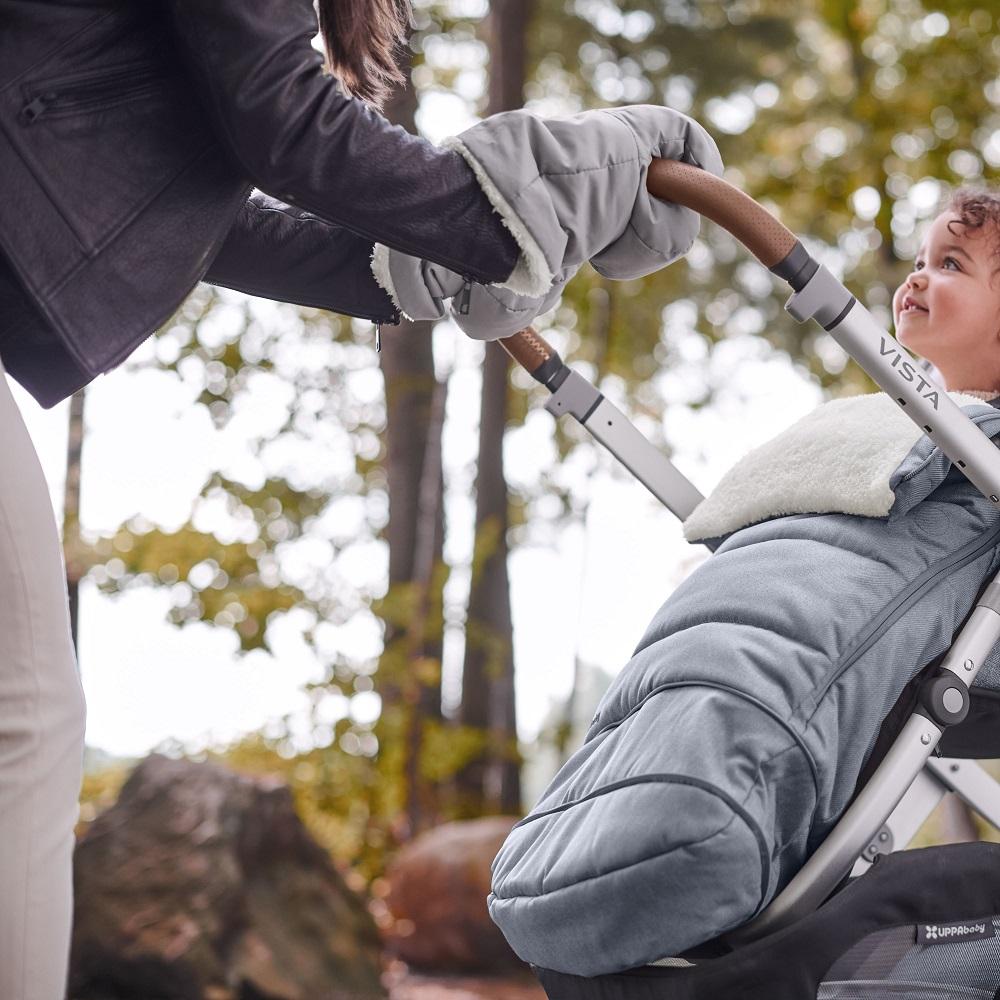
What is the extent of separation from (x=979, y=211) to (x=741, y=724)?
1.20 meters

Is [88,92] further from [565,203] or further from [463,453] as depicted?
[463,453]

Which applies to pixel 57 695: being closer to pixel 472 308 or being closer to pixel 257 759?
pixel 472 308

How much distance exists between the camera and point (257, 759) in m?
5.25

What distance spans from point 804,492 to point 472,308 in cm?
53

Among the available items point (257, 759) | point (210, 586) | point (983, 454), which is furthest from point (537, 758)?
point (983, 454)

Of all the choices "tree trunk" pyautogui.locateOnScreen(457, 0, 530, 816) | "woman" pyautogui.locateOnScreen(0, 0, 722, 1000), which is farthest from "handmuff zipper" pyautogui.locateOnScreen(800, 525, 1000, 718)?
"tree trunk" pyautogui.locateOnScreen(457, 0, 530, 816)

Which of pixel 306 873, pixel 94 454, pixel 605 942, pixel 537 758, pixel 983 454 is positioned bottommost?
pixel 537 758

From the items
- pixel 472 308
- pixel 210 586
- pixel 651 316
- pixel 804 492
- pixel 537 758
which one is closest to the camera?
pixel 472 308

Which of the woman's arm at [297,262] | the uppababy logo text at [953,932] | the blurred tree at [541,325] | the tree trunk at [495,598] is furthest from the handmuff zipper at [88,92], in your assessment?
the tree trunk at [495,598]

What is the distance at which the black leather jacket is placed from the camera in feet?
3.87

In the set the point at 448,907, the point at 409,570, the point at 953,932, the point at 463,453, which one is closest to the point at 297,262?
the point at 953,932

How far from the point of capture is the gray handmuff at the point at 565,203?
1.29 m

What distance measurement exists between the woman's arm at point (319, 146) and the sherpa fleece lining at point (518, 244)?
11 mm

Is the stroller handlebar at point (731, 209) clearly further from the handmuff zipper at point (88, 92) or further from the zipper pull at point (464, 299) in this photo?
the handmuff zipper at point (88, 92)
